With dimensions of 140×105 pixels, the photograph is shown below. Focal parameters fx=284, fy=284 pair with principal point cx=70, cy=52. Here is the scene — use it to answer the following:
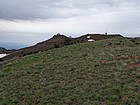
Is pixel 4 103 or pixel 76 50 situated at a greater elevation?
pixel 76 50

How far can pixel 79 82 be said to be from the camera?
1461 centimetres

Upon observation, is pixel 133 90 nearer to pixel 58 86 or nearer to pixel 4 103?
pixel 58 86

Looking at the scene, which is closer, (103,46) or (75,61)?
(75,61)

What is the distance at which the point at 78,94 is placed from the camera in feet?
42.1

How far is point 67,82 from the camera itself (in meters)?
14.9

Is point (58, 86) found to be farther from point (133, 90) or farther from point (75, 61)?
point (75, 61)

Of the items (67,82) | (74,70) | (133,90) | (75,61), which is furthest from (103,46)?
(133,90)

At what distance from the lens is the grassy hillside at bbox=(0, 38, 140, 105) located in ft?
40.4

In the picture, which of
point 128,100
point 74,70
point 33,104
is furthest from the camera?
point 74,70

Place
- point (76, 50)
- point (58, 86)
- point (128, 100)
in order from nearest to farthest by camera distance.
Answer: point (128, 100) → point (58, 86) → point (76, 50)

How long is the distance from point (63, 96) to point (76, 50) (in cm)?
1332

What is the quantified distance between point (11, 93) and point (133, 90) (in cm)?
619

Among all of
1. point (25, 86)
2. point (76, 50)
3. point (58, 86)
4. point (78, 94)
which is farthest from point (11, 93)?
point (76, 50)

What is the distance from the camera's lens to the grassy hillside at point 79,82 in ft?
40.4
